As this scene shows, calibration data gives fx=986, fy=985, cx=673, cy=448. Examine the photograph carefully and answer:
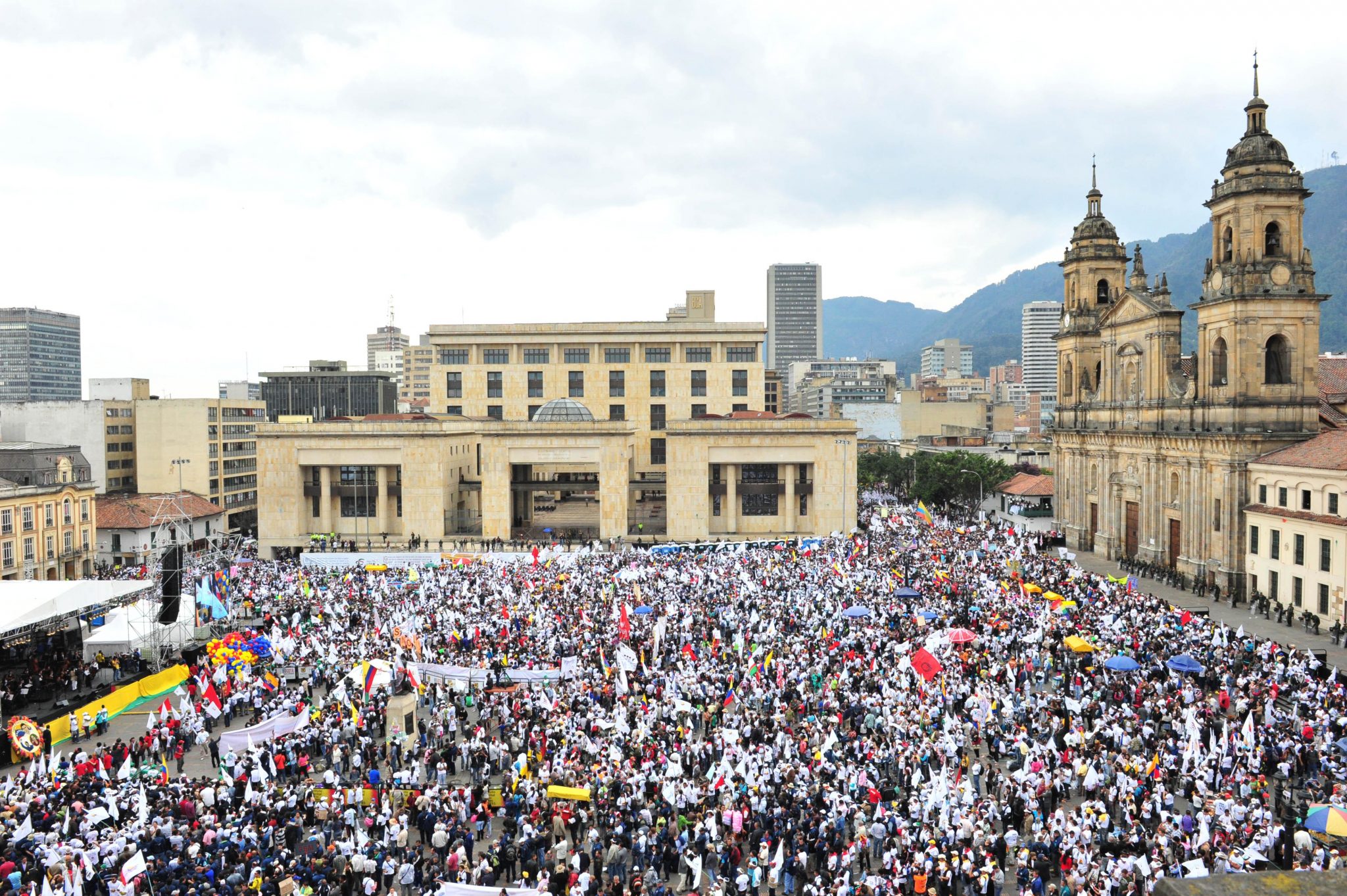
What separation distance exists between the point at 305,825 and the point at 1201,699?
81.8ft

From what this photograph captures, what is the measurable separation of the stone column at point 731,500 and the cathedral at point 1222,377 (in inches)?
1006

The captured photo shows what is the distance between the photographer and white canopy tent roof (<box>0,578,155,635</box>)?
34.5m

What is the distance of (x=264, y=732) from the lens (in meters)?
27.3

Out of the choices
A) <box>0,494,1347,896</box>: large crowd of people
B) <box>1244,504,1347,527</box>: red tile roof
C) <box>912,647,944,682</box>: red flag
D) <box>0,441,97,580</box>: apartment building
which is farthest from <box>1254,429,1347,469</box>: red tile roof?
<box>0,441,97,580</box>: apartment building

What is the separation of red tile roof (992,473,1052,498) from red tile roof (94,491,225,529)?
6622cm

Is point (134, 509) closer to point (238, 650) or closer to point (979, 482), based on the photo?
point (238, 650)

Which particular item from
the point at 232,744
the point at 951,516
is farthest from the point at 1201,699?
the point at 951,516

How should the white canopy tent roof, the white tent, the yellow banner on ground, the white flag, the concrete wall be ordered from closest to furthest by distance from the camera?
the white flag
the yellow banner on ground
the white canopy tent roof
the white tent
the concrete wall

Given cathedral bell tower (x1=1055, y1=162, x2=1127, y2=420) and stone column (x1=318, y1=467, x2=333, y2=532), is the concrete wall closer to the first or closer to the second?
stone column (x1=318, y1=467, x2=333, y2=532)

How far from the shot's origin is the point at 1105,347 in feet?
215

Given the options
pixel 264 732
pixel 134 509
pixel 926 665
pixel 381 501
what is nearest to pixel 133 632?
pixel 264 732

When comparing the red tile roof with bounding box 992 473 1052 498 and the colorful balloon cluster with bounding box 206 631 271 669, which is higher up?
the red tile roof with bounding box 992 473 1052 498

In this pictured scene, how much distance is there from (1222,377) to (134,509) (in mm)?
73002

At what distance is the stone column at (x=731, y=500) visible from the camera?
73.1 metres
